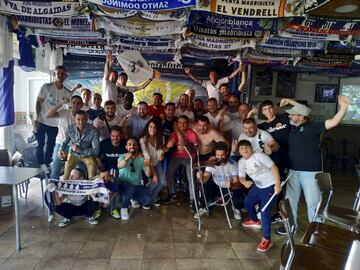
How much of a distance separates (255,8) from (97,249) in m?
3.19

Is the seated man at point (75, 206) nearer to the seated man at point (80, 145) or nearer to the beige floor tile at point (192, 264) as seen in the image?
the seated man at point (80, 145)

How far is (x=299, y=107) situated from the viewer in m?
3.24

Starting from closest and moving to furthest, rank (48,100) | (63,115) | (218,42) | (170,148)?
(63,115) < (170,148) < (48,100) < (218,42)

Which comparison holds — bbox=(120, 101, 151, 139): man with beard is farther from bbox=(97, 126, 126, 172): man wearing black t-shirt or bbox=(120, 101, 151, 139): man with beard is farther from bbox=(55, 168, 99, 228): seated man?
bbox=(55, 168, 99, 228): seated man

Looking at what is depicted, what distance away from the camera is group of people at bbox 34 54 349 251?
326 centimetres

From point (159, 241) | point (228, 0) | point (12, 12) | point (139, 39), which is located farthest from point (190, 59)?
point (159, 241)

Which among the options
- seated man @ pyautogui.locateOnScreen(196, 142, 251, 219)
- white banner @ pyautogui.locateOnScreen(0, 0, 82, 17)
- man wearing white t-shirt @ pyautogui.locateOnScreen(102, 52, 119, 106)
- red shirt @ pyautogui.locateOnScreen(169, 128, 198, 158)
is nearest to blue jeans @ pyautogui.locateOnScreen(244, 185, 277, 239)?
seated man @ pyautogui.locateOnScreen(196, 142, 251, 219)

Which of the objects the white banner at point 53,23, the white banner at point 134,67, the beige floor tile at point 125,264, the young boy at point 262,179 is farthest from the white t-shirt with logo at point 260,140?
the white banner at point 53,23

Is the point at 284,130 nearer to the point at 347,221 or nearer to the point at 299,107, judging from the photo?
the point at 299,107

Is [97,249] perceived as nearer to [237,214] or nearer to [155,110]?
[237,214]

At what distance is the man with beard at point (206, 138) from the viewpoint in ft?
13.5

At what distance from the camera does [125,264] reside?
2.79 metres

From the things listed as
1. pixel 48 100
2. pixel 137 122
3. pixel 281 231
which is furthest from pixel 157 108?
pixel 281 231

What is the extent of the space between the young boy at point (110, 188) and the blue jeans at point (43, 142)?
1321 millimetres
